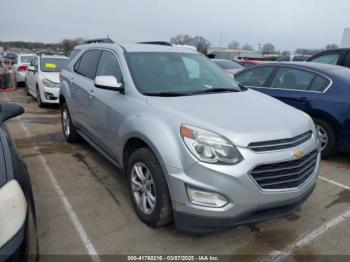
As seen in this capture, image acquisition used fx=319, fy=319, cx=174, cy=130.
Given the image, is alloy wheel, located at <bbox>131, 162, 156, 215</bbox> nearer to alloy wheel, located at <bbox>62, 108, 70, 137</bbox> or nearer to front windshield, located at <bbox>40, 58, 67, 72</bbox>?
alloy wheel, located at <bbox>62, 108, 70, 137</bbox>

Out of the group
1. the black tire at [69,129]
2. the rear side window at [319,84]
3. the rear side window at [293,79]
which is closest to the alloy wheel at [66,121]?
the black tire at [69,129]

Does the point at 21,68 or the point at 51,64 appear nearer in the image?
the point at 51,64

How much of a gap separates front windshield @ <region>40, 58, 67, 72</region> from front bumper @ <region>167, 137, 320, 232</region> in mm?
8617

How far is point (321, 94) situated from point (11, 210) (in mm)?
4768

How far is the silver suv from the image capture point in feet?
8.22

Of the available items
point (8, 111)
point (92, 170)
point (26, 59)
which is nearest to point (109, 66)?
point (8, 111)

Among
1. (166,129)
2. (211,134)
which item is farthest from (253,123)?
(166,129)

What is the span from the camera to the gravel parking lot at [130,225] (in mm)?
2871

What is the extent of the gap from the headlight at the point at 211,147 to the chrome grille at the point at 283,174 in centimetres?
21

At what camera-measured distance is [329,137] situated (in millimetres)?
5012

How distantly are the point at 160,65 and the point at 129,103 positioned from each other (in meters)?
0.75

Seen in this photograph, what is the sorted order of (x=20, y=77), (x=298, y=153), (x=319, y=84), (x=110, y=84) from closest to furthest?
1. (x=298, y=153)
2. (x=110, y=84)
3. (x=319, y=84)
4. (x=20, y=77)

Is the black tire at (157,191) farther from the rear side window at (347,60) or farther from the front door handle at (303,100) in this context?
the rear side window at (347,60)

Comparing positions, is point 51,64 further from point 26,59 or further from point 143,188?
point 143,188
